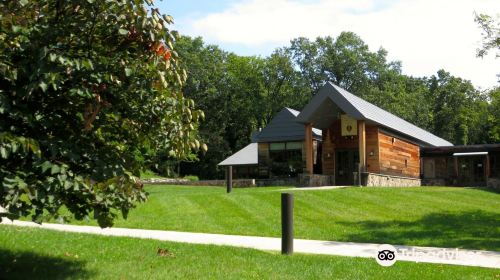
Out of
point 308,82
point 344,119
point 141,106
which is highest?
point 308,82

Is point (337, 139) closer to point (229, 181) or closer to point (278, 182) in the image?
point (278, 182)

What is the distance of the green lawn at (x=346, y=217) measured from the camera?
11.9 meters

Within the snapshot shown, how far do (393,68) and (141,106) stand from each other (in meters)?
66.9

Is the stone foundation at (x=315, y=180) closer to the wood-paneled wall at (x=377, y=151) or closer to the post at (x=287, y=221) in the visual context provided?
the wood-paneled wall at (x=377, y=151)

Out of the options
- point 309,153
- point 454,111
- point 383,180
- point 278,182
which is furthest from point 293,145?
point 454,111

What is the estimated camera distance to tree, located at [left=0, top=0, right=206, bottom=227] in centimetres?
499

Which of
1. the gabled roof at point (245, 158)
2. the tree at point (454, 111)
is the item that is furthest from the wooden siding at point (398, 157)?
the tree at point (454, 111)

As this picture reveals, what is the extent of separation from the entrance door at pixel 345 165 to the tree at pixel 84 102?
929 inches

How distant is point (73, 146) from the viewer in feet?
17.9

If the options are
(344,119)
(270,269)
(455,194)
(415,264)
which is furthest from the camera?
(344,119)

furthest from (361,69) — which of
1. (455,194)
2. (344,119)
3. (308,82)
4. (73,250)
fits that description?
(73,250)

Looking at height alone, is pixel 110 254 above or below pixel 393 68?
below

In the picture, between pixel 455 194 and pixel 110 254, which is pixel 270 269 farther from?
pixel 455 194

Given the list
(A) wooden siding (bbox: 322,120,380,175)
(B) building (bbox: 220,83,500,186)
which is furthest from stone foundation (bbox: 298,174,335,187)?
(A) wooden siding (bbox: 322,120,380,175)
